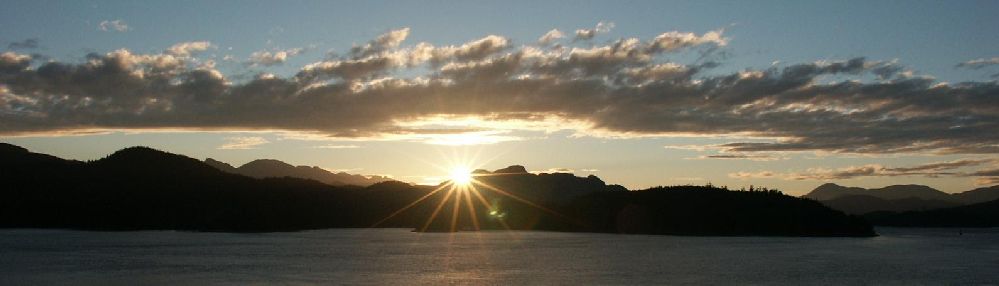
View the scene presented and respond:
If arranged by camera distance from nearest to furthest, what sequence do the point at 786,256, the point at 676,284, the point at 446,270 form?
the point at 676,284 → the point at 446,270 → the point at 786,256

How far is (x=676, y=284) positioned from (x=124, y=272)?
236ft

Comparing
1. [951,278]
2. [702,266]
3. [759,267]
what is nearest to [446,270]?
[702,266]

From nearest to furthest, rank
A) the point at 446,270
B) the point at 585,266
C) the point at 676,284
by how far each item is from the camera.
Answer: the point at 676,284
the point at 446,270
the point at 585,266

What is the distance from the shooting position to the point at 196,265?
13225 centimetres

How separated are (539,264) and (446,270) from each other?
1897cm

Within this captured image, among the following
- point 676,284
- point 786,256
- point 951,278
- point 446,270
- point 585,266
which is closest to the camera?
point 676,284

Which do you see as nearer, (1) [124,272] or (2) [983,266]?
(1) [124,272]

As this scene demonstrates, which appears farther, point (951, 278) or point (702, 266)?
point (702, 266)

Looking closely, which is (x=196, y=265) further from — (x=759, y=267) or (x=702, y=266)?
(x=759, y=267)

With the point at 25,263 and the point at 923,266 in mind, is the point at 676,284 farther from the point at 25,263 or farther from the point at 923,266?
the point at 25,263

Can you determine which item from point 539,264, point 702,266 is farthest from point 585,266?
point 702,266

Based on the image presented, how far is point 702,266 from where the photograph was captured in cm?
12875

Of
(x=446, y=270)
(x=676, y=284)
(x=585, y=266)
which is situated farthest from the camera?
(x=585, y=266)

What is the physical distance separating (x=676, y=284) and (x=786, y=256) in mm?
74178
